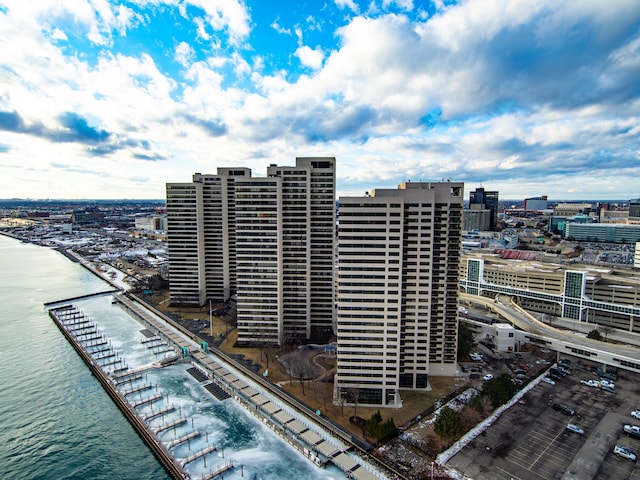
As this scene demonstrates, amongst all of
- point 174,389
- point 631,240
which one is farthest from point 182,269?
point 631,240

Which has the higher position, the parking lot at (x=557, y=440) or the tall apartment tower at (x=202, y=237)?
the tall apartment tower at (x=202, y=237)

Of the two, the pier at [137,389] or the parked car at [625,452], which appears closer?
the parked car at [625,452]

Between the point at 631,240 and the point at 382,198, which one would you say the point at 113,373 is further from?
the point at 631,240

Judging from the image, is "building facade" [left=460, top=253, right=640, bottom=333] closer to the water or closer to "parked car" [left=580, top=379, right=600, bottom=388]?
"parked car" [left=580, top=379, right=600, bottom=388]

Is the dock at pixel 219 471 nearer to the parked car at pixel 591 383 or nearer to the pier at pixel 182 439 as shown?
the pier at pixel 182 439

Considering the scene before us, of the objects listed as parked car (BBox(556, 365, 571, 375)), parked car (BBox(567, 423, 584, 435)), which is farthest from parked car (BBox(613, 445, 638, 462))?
parked car (BBox(556, 365, 571, 375))

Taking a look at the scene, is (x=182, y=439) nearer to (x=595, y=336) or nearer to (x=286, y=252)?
(x=286, y=252)

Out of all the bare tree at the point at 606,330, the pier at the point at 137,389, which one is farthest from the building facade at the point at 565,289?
the pier at the point at 137,389
